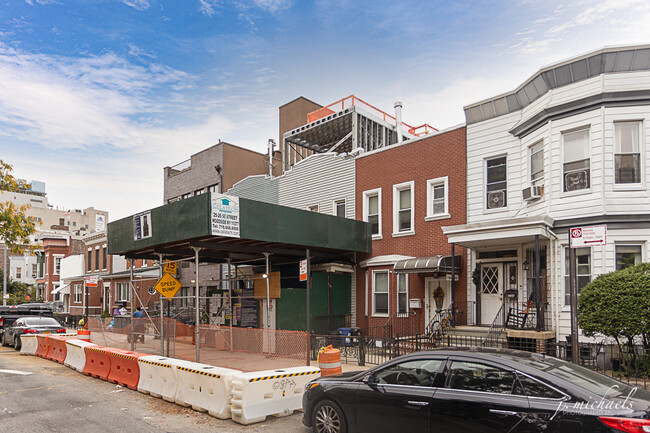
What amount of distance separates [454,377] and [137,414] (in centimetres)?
621

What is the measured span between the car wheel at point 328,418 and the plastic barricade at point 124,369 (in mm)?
5803

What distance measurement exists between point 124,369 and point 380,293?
1070 centimetres

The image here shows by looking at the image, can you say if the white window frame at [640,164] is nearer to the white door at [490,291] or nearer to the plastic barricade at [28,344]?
the white door at [490,291]

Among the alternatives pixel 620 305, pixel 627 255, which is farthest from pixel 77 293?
pixel 620 305

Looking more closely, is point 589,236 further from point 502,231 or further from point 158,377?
point 158,377

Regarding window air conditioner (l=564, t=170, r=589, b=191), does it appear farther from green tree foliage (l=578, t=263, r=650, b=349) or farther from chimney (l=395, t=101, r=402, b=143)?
chimney (l=395, t=101, r=402, b=143)

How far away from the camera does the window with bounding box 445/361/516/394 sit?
19.6ft

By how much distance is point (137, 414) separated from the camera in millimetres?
9391

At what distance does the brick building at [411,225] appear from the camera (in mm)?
17953

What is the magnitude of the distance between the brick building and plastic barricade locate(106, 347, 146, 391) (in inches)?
379

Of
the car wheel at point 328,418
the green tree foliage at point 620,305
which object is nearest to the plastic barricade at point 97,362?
the car wheel at point 328,418

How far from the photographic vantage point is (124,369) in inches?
482

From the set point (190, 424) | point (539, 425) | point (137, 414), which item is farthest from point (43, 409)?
point (539, 425)

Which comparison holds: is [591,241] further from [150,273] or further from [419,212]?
[150,273]
